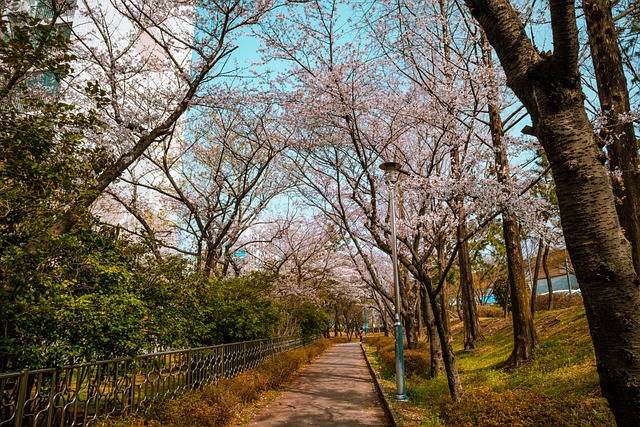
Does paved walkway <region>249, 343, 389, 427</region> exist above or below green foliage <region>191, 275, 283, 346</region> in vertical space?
below

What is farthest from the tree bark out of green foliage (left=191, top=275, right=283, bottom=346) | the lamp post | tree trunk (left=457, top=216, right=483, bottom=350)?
green foliage (left=191, top=275, right=283, bottom=346)

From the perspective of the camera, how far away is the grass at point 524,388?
478 centimetres

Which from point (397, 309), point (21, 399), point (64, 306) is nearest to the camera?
point (21, 399)

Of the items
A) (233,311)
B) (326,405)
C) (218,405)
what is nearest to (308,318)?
(233,311)

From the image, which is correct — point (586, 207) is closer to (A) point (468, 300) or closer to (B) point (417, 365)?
(B) point (417, 365)

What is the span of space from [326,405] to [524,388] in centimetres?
451

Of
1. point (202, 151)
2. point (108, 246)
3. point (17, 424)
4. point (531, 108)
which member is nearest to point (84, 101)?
point (202, 151)

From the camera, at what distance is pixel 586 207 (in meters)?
2.83

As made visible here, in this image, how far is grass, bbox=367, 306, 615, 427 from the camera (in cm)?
478

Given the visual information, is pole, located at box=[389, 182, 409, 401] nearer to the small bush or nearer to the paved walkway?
the paved walkway

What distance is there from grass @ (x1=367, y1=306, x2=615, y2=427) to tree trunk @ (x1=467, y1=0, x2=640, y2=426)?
7.59ft

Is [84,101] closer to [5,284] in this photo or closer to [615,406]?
[5,284]

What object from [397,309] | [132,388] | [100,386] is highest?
[397,309]

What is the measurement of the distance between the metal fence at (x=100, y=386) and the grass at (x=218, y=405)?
0.96 feet
